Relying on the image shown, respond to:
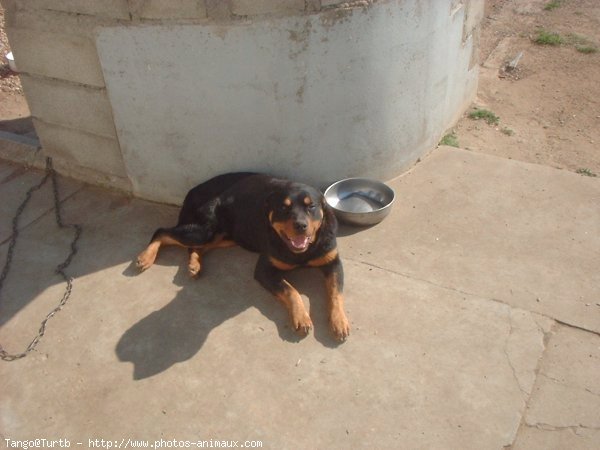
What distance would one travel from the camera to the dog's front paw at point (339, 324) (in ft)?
12.1

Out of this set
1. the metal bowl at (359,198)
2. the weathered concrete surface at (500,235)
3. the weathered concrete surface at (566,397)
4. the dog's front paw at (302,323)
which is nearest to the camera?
the weathered concrete surface at (566,397)

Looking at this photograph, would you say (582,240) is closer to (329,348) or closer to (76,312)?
(329,348)

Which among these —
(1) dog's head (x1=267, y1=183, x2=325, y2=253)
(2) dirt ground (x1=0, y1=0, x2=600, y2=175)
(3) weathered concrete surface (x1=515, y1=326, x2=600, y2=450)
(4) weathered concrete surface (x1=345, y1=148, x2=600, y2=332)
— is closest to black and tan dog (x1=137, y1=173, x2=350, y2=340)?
(1) dog's head (x1=267, y1=183, x2=325, y2=253)

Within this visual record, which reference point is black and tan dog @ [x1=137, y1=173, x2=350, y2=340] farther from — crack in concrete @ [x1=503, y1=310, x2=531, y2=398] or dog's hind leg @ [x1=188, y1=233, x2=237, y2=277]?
crack in concrete @ [x1=503, y1=310, x2=531, y2=398]

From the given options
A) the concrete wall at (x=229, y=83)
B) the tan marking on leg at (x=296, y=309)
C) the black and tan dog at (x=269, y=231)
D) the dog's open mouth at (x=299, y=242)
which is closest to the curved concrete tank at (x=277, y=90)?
the concrete wall at (x=229, y=83)

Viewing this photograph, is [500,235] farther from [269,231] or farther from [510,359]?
[269,231]

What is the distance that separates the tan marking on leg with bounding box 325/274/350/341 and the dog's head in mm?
308

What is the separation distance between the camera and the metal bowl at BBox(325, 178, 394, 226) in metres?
4.72

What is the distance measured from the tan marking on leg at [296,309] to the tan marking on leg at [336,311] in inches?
6.5

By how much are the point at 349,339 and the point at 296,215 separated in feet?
2.90

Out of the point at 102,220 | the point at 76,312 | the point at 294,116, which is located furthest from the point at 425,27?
the point at 76,312

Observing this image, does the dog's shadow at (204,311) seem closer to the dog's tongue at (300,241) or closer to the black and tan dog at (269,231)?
the black and tan dog at (269,231)

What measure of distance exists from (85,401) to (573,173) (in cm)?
462

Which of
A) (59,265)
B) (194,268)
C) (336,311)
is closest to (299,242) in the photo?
(336,311)
